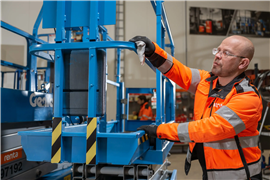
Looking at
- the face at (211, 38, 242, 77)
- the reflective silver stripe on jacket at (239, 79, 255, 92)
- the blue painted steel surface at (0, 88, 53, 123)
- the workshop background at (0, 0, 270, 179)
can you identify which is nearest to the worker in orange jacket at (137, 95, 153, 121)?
the workshop background at (0, 0, 270, 179)

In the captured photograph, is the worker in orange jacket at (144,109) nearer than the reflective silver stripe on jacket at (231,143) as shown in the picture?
No

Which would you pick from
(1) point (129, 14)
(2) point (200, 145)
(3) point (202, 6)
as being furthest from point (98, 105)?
(3) point (202, 6)

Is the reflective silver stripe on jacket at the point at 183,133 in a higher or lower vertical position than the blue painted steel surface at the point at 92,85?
lower

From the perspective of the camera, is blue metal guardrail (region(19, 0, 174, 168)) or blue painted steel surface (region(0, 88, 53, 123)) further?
blue painted steel surface (region(0, 88, 53, 123))

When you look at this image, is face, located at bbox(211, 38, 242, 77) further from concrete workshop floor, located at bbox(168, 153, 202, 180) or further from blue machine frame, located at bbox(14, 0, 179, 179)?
concrete workshop floor, located at bbox(168, 153, 202, 180)

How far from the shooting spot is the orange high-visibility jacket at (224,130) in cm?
168

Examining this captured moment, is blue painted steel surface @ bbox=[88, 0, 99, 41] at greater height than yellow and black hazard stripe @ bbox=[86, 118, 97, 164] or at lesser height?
greater

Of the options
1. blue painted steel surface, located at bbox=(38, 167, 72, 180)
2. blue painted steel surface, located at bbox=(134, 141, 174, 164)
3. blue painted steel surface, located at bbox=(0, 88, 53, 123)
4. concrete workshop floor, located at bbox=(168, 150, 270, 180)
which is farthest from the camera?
concrete workshop floor, located at bbox=(168, 150, 270, 180)

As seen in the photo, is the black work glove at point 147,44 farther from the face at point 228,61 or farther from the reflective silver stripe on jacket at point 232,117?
the reflective silver stripe on jacket at point 232,117

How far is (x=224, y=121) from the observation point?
166cm

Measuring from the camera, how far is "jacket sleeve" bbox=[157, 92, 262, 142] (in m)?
1.66

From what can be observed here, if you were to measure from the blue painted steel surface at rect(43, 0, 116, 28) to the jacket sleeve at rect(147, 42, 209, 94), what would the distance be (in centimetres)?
51

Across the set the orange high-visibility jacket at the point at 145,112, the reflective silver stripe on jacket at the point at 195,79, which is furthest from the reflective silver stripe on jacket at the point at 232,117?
the orange high-visibility jacket at the point at 145,112

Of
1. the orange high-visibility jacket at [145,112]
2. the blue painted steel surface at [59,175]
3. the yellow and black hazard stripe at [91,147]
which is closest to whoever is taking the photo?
the yellow and black hazard stripe at [91,147]
